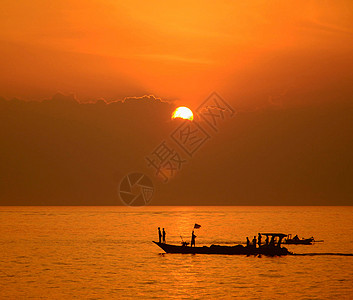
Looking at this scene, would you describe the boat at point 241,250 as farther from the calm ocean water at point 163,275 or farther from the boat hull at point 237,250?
the calm ocean water at point 163,275

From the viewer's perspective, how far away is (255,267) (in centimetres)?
7238

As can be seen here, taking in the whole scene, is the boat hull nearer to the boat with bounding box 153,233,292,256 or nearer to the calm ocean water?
the boat with bounding box 153,233,292,256

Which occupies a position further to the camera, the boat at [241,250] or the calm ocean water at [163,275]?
the boat at [241,250]

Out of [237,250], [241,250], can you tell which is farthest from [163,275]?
[241,250]

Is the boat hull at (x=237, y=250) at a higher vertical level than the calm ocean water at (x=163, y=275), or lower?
higher

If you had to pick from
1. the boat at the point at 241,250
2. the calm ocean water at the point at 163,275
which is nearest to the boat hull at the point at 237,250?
the boat at the point at 241,250

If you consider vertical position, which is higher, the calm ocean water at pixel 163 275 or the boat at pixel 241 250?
the boat at pixel 241 250

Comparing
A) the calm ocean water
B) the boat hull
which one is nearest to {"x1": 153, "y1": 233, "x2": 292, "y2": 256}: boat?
the boat hull

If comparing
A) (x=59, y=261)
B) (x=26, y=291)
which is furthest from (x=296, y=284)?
(x=59, y=261)

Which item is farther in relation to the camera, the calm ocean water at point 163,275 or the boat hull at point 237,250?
the boat hull at point 237,250

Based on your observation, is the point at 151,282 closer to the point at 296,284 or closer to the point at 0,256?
the point at 296,284

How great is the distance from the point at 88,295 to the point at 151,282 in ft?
32.8

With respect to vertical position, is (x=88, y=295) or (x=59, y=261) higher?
(x=59, y=261)

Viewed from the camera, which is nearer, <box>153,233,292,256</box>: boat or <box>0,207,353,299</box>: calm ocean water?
<box>0,207,353,299</box>: calm ocean water
